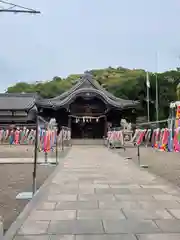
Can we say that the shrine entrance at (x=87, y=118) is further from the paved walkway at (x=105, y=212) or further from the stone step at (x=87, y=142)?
the paved walkway at (x=105, y=212)

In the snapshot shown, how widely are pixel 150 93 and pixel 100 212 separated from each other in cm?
3659

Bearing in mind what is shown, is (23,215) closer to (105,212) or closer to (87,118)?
(105,212)

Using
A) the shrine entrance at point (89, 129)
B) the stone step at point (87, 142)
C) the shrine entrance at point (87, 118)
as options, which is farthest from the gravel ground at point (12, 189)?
the shrine entrance at point (89, 129)

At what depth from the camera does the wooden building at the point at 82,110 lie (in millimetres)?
36312

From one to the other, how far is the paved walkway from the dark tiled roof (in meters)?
31.5

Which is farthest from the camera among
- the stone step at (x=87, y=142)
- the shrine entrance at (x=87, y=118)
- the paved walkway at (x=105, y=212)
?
the shrine entrance at (x=87, y=118)

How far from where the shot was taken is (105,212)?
5461 mm

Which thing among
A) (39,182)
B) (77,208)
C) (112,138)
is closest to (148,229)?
(77,208)

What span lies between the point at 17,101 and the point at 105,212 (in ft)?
124

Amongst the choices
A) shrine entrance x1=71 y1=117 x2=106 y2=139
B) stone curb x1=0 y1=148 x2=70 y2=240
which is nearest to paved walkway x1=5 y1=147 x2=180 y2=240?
stone curb x1=0 y1=148 x2=70 y2=240

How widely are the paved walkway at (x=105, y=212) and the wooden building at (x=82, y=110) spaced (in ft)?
90.8

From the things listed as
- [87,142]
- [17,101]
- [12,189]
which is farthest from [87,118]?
[12,189]

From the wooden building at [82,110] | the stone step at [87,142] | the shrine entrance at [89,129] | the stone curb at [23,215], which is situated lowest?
the stone curb at [23,215]

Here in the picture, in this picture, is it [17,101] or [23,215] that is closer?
[23,215]
